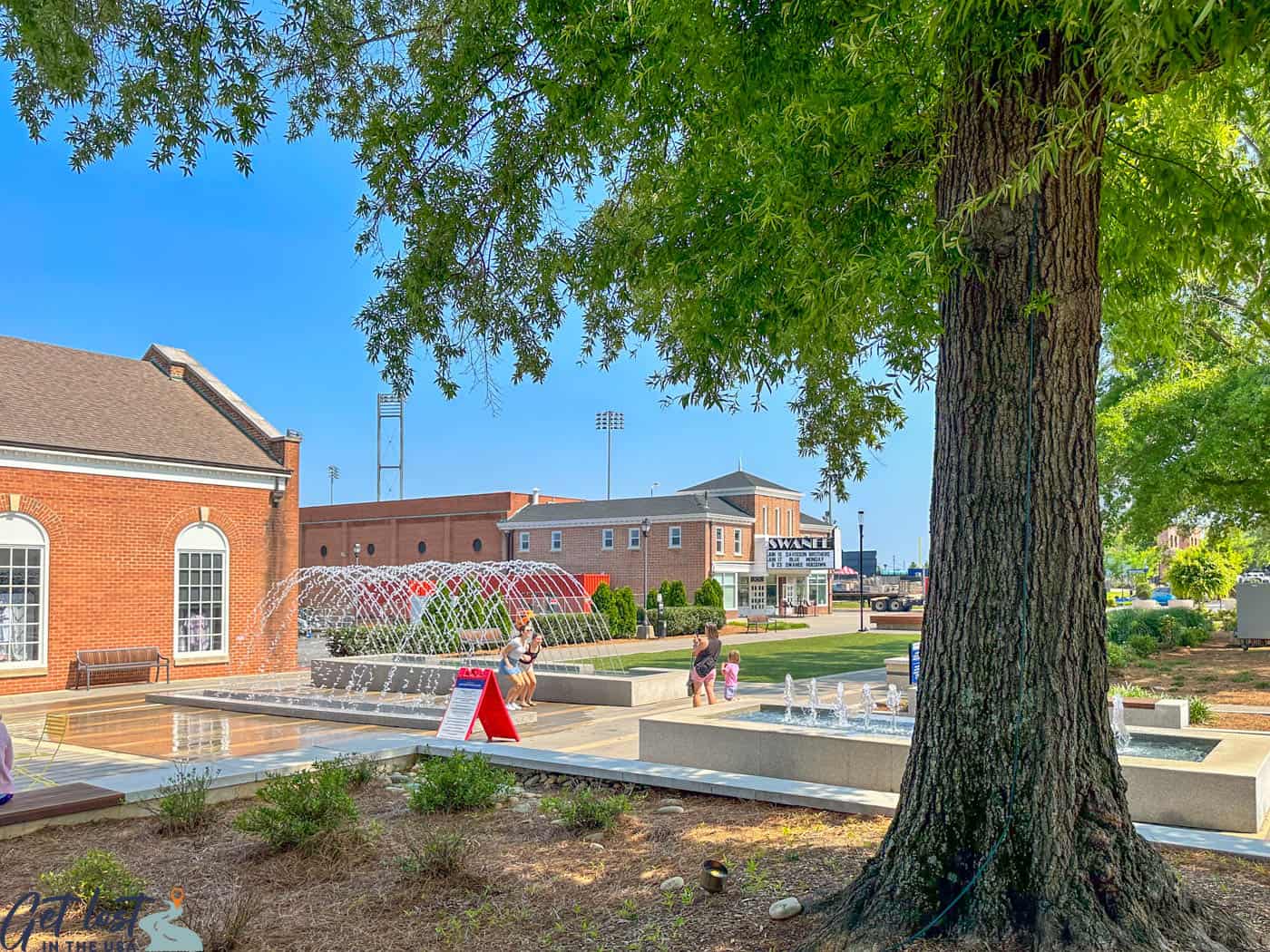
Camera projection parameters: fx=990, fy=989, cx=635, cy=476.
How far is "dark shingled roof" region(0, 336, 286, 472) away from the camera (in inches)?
890

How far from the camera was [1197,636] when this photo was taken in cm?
3162

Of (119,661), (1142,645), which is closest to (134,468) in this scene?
(119,661)

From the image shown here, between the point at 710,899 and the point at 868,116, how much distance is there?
4.80 m

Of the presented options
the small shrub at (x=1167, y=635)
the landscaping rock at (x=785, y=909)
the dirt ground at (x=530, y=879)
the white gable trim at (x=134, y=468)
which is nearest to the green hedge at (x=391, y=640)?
the white gable trim at (x=134, y=468)

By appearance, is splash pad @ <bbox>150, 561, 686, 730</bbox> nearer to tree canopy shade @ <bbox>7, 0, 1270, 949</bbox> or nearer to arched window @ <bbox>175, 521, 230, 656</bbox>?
arched window @ <bbox>175, 521, 230, 656</bbox>

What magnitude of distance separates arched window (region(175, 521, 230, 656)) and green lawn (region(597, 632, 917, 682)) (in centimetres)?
1044

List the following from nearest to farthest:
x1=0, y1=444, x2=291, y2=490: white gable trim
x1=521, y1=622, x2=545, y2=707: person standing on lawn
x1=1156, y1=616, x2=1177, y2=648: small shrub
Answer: x1=521, y1=622, x2=545, y2=707: person standing on lawn < x1=0, y1=444, x2=291, y2=490: white gable trim < x1=1156, y1=616, x2=1177, y2=648: small shrub

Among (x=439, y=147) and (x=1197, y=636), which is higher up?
(x=439, y=147)

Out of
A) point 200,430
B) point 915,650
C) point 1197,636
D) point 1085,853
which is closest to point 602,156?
point 1085,853

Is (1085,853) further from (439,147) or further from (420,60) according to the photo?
(420,60)

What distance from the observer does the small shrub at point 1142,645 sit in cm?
2670

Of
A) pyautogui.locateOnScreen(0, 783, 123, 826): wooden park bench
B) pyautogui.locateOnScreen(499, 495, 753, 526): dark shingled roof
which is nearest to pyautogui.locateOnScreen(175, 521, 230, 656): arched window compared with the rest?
pyautogui.locateOnScreen(0, 783, 123, 826): wooden park bench

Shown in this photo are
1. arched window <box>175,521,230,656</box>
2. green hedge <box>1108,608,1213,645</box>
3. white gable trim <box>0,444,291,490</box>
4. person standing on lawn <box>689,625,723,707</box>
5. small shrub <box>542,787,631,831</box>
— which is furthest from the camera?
green hedge <box>1108,608,1213,645</box>

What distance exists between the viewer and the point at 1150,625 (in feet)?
102
